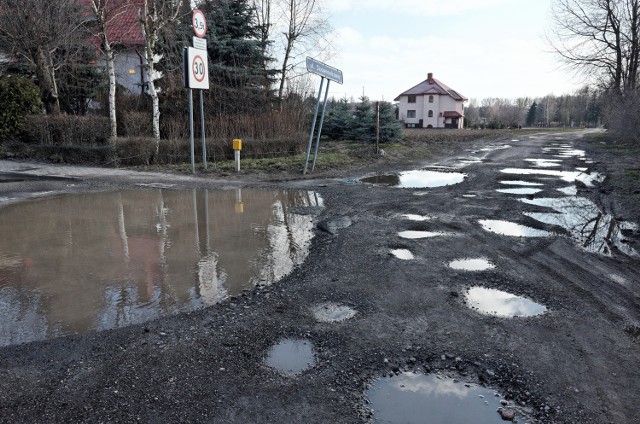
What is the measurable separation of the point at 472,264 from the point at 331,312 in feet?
8.14

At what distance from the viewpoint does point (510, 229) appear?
26.8ft

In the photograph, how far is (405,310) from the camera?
4.78 metres

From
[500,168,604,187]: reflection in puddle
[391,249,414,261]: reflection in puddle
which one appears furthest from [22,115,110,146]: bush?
[500,168,604,187]: reflection in puddle

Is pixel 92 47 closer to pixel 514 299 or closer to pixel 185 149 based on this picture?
pixel 185 149

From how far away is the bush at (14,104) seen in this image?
17.2m

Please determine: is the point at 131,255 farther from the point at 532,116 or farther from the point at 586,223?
the point at 532,116

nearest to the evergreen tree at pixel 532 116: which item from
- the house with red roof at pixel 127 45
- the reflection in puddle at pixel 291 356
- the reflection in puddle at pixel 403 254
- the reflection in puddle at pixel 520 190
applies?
the house with red roof at pixel 127 45

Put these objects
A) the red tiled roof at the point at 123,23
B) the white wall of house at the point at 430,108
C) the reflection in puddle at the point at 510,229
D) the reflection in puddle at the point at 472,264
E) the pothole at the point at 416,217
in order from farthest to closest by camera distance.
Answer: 1. the white wall of house at the point at 430,108
2. the red tiled roof at the point at 123,23
3. the pothole at the point at 416,217
4. the reflection in puddle at the point at 510,229
5. the reflection in puddle at the point at 472,264

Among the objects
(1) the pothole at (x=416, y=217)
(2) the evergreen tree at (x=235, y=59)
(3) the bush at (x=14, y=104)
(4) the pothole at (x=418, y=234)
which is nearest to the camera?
(4) the pothole at (x=418, y=234)

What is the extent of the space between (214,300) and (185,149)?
1294cm

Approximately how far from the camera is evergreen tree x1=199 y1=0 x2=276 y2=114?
70.8 feet

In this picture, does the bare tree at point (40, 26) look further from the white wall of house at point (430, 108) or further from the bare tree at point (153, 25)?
the white wall of house at point (430, 108)

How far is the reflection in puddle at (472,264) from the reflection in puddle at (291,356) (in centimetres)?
283

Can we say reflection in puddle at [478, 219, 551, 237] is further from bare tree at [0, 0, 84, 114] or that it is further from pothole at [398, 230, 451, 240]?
bare tree at [0, 0, 84, 114]
